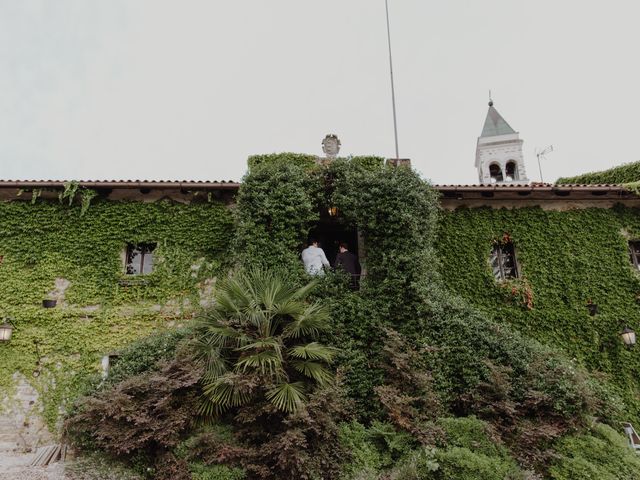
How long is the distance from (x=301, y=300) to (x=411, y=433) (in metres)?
3.11

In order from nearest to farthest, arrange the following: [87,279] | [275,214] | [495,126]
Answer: [275,214], [87,279], [495,126]

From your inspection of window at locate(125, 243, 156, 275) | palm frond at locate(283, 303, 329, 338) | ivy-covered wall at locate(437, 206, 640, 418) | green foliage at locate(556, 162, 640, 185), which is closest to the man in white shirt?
palm frond at locate(283, 303, 329, 338)

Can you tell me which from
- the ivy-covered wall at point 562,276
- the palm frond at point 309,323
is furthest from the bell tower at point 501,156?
the palm frond at point 309,323

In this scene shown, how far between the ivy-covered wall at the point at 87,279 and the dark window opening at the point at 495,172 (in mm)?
25413

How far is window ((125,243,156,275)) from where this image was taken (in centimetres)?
1027

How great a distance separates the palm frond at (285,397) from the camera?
6.59m

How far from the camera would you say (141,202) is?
10578 mm

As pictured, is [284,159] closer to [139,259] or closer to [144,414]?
[139,259]

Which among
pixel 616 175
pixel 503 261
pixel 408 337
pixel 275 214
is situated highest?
pixel 616 175

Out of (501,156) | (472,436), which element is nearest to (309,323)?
(472,436)

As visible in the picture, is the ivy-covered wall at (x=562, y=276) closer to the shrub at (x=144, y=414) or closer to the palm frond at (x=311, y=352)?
the palm frond at (x=311, y=352)

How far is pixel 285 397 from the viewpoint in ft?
21.9

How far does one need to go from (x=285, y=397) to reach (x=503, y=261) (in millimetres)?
7328

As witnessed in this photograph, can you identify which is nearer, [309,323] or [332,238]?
[309,323]
